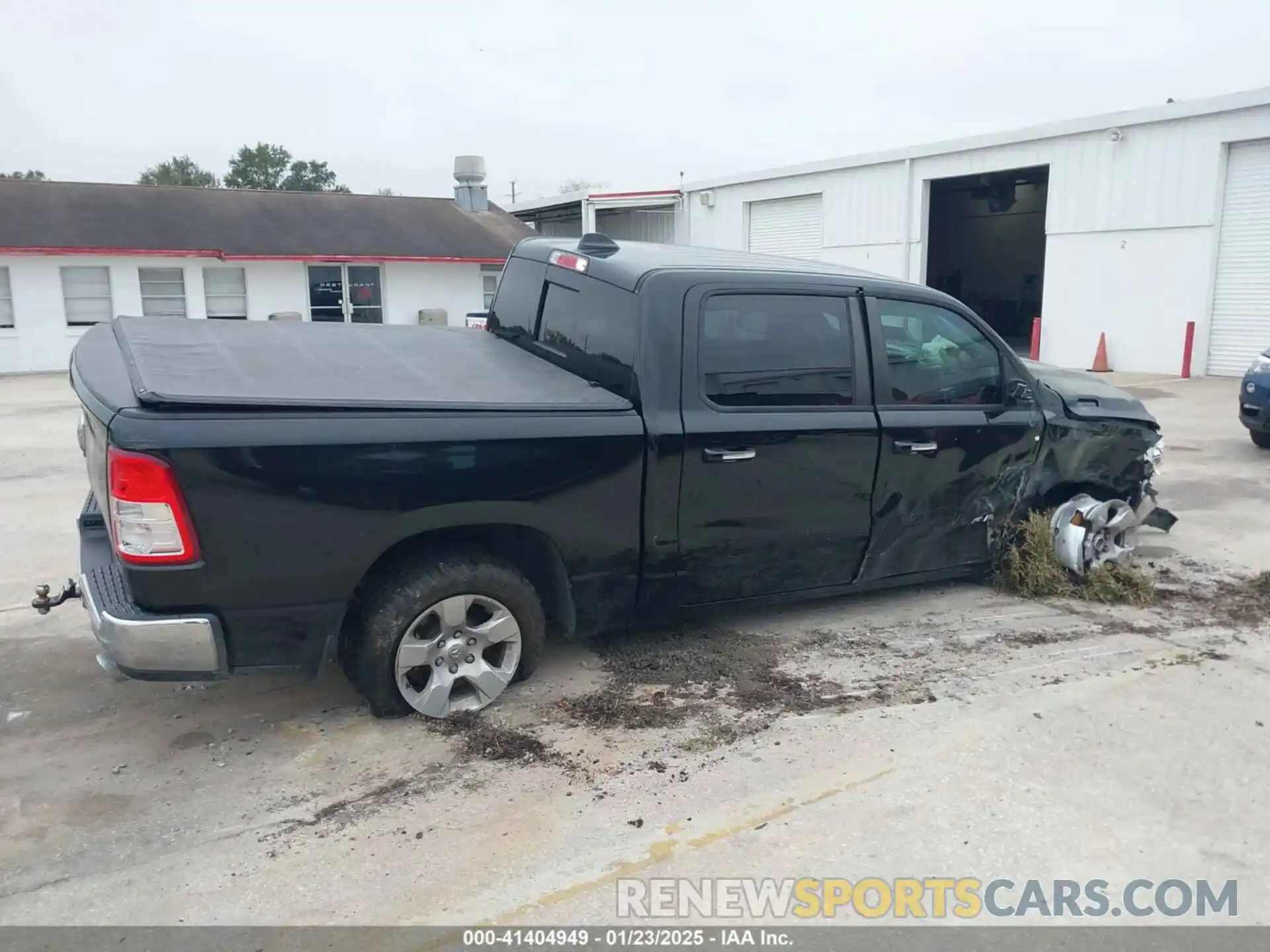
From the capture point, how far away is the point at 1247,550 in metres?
6.78

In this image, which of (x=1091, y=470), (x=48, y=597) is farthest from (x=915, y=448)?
(x=48, y=597)

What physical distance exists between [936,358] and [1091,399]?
1.30 m

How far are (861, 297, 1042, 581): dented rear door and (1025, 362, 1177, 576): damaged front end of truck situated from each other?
0.63 feet

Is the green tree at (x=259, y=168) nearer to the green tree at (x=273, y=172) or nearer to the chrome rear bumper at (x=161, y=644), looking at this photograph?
the green tree at (x=273, y=172)

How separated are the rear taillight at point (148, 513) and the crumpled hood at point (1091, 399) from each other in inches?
179

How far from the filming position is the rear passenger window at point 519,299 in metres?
5.36

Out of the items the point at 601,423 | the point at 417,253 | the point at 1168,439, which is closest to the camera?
the point at 601,423

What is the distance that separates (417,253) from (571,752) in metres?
23.7

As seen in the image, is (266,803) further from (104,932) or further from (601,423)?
(601,423)

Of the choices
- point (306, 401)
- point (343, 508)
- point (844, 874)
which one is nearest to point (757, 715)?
point (844, 874)

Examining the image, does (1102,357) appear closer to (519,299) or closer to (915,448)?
(915,448)

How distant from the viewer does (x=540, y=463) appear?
13.2 feet

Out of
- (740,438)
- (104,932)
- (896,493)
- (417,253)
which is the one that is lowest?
(104,932)

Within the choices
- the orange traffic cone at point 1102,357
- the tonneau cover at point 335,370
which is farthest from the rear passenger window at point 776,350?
the orange traffic cone at point 1102,357
